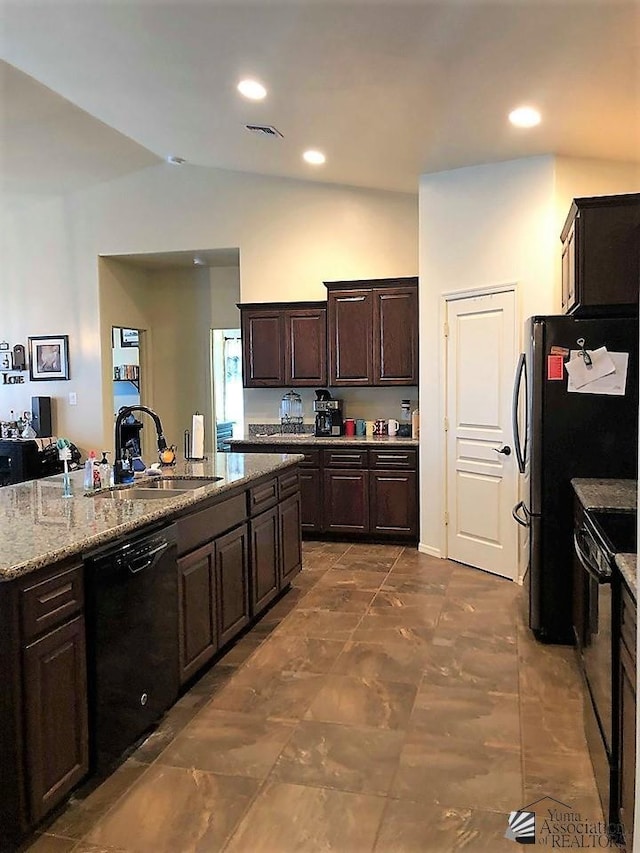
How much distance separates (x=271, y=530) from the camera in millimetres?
4160

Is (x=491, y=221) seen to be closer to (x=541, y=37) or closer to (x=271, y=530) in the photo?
(x=541, y=37)

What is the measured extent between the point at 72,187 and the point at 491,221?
15.0 ft

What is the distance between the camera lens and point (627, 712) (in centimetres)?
190

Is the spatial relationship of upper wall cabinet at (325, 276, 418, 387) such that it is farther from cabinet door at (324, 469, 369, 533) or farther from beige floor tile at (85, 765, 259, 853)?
beige floor tile at (85, 765, 259, 853)

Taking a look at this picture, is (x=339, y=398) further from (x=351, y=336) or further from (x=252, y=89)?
(x=252, y=89)

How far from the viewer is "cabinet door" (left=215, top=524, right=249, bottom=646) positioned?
3.40 meters

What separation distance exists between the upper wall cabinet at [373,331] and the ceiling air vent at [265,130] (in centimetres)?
141

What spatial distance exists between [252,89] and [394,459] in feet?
9.96

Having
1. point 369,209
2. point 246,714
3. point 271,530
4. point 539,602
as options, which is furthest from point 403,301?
point 246,714

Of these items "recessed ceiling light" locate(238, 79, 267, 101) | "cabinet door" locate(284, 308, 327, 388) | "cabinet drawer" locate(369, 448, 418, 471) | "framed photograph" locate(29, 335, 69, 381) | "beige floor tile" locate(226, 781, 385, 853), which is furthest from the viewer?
"framed photograph" locate(29, 335, 69, 381)

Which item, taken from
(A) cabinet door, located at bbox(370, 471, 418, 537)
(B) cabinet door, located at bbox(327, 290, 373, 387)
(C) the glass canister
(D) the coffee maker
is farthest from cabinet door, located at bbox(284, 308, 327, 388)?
(A) cabinet door, located at bbox(370, 471, 418, 537)

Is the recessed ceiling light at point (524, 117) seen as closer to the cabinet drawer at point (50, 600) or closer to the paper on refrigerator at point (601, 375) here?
the paper on refrigerator at point (601, 375)

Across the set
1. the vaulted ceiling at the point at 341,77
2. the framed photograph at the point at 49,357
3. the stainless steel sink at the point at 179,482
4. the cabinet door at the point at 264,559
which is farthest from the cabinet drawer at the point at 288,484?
the framed photograph at the point at 49,357

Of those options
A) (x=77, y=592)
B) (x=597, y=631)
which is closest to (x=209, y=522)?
(x=77, y=592)
